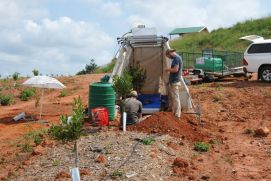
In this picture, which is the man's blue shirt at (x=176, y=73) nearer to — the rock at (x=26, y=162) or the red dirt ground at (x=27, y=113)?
the red dirt ground at (x=27, y=113)

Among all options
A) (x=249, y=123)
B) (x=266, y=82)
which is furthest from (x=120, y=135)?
(x=266, y=82)

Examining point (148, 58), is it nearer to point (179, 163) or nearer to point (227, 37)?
point (179, 163)

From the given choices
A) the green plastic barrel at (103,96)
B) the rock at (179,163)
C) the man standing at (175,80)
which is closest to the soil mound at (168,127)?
the man standing at (175,80)

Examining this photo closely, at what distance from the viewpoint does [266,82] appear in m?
21.4

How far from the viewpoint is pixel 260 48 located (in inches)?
842

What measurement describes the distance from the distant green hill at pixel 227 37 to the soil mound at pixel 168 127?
2437 centimetres

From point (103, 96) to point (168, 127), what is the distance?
2.47 m

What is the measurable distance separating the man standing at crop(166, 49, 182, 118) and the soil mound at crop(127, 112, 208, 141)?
0.74m

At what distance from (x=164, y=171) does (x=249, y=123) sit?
620 centimetres

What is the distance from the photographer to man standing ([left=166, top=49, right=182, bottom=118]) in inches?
550

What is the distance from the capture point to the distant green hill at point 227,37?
3803 centimetres

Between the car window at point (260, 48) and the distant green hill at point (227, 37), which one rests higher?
the distant green hill at point (227, 37)

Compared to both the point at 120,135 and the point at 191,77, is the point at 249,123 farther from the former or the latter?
the point at 191,77

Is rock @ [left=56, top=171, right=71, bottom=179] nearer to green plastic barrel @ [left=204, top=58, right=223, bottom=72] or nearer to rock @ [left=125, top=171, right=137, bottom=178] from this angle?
rock @ [left=125, top=171, right=137, bottom=178]
